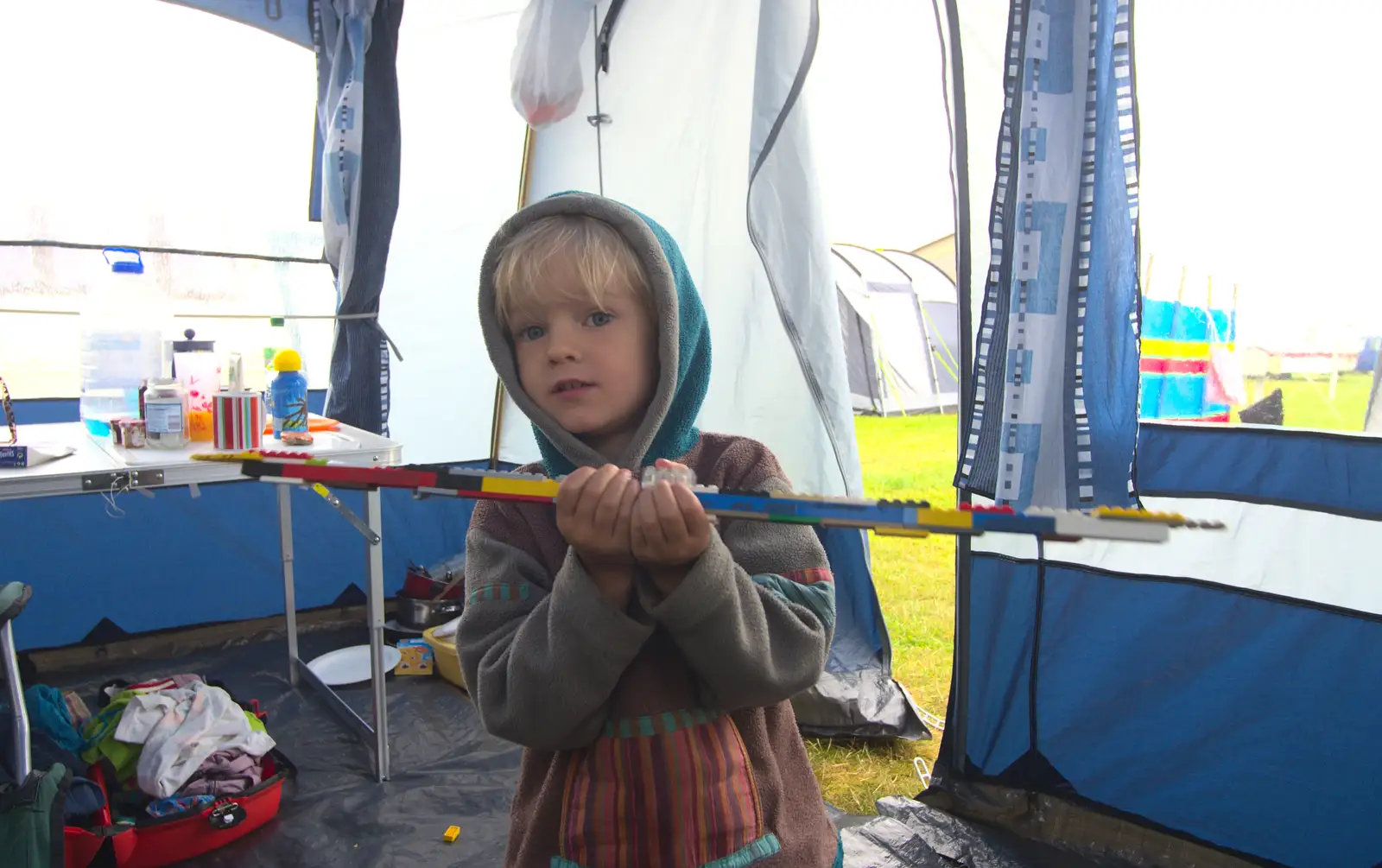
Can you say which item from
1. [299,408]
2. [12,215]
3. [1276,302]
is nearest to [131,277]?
[12,215]

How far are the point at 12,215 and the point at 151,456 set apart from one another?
61.3 inches

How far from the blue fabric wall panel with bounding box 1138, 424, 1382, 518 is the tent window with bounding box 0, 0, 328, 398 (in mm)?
2974

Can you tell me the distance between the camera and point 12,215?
2779 mm

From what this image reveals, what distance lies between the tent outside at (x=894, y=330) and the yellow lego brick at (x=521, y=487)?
21.3 ft

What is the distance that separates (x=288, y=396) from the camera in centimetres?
A: 231

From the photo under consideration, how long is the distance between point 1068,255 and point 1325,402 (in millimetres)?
560

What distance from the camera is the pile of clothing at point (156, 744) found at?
199 cm

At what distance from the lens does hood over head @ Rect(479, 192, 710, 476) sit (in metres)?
0.85

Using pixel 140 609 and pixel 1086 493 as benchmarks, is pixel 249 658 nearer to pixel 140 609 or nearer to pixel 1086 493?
pixel 140 609

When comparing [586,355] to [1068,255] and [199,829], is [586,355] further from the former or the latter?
[199,829]

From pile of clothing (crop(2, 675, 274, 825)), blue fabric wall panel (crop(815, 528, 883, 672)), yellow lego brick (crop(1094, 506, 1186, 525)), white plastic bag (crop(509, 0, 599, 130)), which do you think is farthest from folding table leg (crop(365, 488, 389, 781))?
yellow lego brick (crop(1094, 506, 1186, 525))

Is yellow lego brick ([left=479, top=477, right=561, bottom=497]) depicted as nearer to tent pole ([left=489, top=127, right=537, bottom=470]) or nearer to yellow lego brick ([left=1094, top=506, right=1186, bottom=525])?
yellow lego brick ([left=1094, top=506, right=1186, bottom=525])

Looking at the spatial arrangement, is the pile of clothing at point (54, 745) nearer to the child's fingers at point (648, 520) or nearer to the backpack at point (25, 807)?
the backpack at point (25, 807)

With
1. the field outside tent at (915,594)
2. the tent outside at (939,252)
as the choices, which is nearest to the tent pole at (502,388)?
the field outside tent at (915,594)
